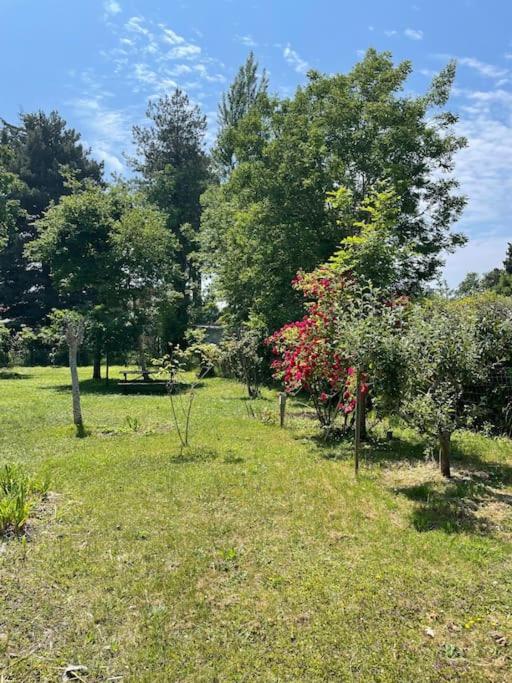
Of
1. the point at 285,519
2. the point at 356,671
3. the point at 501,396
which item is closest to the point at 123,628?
the point at 356,671

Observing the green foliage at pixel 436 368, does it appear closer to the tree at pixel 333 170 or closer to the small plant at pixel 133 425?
the small plant at pixel 133 425

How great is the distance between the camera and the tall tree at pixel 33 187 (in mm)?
30812

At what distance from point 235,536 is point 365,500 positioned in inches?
68.1

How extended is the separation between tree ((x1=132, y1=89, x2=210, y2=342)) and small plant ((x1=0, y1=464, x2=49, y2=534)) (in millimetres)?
22671

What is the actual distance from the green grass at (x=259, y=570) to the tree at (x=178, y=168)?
22.2 metres

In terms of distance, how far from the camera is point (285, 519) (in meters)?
4.72

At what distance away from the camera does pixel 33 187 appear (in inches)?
1277

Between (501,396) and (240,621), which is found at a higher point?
(501,396)

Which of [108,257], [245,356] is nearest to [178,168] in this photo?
[108,257]

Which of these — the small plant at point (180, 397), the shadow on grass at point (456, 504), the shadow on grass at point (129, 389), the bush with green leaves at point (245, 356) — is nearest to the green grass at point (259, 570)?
the shadow on grass at point (456, 504)

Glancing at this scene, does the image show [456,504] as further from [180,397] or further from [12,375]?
[12,375]

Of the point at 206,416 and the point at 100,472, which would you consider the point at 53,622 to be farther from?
the point at 206,416

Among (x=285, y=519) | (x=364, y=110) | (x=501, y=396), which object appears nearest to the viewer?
(x=285, y=519)

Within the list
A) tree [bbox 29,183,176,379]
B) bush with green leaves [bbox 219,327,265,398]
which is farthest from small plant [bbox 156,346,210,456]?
tree [bbox 29,183,176,379]
